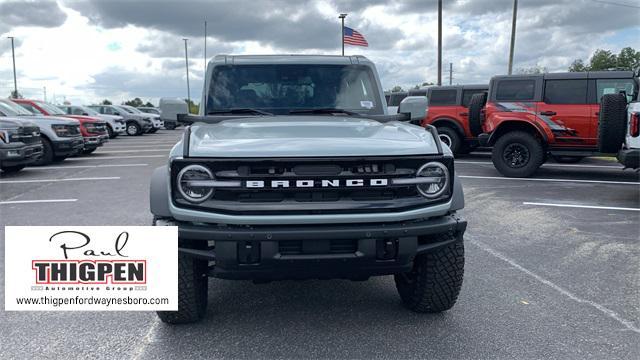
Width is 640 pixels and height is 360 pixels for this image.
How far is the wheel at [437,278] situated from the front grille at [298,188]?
1.79 ft

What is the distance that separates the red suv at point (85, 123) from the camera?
14.8 metres

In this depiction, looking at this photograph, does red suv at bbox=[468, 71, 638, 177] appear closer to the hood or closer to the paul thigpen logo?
the hood

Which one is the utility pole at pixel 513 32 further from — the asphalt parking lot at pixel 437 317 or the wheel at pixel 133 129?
the asphalt parking lot at pixel 437 317

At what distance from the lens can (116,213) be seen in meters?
7.12

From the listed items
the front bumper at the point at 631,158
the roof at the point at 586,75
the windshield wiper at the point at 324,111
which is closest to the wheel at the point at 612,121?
the front bumper at the point at 631,158

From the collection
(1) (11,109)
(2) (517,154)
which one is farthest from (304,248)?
(1) (11,109)

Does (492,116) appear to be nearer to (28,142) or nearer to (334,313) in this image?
(334,313)

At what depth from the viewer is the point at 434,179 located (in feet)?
10.4

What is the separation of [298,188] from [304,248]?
33 cm

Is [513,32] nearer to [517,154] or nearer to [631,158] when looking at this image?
[517,154]

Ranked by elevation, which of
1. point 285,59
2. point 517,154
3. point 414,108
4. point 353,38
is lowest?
point 517,154

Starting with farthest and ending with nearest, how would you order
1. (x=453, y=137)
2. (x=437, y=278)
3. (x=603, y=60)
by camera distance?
(x=603, y=60) < (x=453, y=137) < (x=437, y=278)

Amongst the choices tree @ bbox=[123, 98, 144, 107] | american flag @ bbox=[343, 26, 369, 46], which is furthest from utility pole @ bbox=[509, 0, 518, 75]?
tree @ bbox=[123, 98, 144, 107]

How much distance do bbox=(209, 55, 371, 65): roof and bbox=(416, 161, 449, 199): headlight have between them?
185 cm
